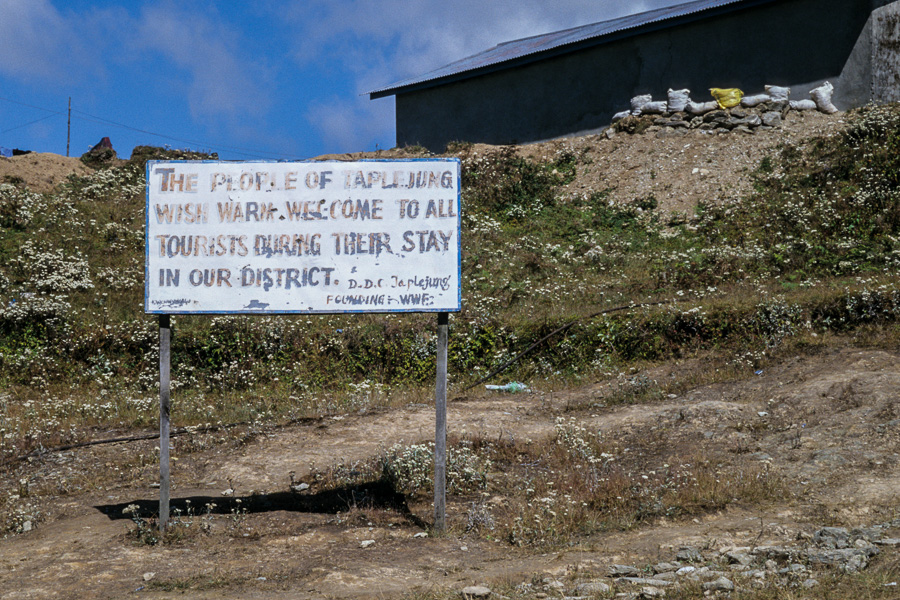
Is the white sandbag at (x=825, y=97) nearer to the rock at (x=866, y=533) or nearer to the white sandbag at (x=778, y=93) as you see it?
the white sandbag at (x=778, y=93)

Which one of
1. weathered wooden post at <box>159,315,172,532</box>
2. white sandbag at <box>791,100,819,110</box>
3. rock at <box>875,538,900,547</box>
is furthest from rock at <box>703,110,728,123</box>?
weathered wooden post at <box>159,315,172,532</box>

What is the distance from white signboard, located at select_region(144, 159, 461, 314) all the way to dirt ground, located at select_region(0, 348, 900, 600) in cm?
209

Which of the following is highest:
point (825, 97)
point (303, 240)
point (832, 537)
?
point (825, 97)

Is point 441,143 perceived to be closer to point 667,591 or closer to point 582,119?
point 582,119

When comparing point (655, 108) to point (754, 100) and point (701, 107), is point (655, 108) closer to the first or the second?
point (701, 107)

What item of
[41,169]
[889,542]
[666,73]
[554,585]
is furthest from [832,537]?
[41,169]

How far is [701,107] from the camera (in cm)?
2122

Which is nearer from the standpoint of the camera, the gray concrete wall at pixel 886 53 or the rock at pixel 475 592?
the rock at pixel 475 592

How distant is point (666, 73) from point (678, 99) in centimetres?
104

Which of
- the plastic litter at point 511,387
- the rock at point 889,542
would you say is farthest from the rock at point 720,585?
the plastic litter at point 511,387

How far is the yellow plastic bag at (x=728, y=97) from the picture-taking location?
20766mm

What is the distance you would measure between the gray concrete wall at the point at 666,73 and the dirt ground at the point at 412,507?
12270mm

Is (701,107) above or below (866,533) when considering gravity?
above

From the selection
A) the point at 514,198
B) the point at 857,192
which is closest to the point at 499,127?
the point at 514,198
